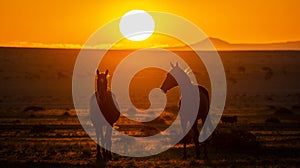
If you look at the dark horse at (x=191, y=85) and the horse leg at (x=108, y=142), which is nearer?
the dark horse at (x=191, y=85)

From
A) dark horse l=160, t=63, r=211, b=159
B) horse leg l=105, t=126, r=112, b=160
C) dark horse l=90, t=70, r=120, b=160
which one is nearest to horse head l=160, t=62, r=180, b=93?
dark horse l=160, t=63, r=211, b=159

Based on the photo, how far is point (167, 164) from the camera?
14992 millimetres

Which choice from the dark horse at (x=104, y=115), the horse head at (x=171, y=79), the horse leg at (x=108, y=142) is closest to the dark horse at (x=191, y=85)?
the horse head at (x=171, y=79)

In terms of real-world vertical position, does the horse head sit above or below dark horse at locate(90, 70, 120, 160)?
above

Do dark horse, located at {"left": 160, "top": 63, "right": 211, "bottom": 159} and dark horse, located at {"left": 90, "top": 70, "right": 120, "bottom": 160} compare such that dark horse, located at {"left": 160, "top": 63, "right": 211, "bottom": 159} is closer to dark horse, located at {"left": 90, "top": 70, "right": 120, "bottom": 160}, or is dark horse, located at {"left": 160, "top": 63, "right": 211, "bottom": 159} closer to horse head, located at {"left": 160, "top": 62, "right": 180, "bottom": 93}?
horse head, located at {"left": 160, "top": 62, "right": 180, "bottom": 93}

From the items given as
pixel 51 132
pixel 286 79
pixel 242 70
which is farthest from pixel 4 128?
pixel 242 70

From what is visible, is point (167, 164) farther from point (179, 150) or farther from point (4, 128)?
point (4, 128)

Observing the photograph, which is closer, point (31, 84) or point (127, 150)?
point (127, 150)

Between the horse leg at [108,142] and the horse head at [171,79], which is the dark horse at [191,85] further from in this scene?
the horse leg at [108,142]

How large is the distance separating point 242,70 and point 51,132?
81.3m

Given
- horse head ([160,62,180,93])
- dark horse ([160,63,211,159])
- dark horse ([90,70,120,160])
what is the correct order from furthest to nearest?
dark horse ([90,70,120,160]) → horse head ([160,62,180,93]) → dark horse ([160,63,211,159])

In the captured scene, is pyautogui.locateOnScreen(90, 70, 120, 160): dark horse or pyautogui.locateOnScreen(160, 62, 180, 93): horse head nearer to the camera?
pyautogui.locateOnScreen(160, 62, 180, 93): horse head

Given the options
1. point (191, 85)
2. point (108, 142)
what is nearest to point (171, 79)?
point (191, 85)

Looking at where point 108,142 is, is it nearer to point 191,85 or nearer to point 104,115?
point 104,115
